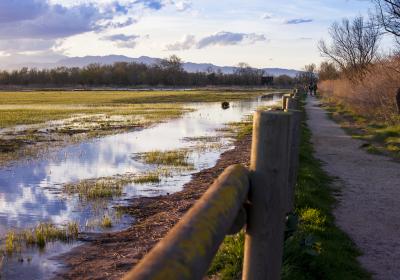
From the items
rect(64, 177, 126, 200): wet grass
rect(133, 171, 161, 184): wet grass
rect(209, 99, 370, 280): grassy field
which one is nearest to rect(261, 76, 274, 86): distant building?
rect(133, 171, 161, 184): wet grass

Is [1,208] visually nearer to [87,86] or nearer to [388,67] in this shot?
[388,67]

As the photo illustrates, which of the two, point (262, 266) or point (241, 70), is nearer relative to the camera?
point (262, 266)

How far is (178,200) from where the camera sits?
11.7 m

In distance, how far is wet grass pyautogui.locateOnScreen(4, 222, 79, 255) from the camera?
8.63 m

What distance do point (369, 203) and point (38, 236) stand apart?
18.7ft

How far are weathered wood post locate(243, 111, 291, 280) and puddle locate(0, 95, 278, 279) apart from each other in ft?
17.2

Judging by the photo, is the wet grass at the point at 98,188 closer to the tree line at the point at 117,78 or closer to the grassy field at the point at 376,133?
the grassy field at the point at 376,133

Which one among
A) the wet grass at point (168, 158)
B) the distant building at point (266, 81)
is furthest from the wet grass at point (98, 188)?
the distant building at point (266, 81)

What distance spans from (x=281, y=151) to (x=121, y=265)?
5.19 m

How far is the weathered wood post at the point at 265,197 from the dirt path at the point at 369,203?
133 inches

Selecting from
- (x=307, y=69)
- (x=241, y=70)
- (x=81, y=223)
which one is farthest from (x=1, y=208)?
(x=241, y=70)

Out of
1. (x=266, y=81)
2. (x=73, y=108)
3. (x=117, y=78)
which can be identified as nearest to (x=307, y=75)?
(x=266, y=81)

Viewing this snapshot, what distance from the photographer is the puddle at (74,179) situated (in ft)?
32.0

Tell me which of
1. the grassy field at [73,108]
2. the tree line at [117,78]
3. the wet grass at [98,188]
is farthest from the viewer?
the tree line at [117,78]
